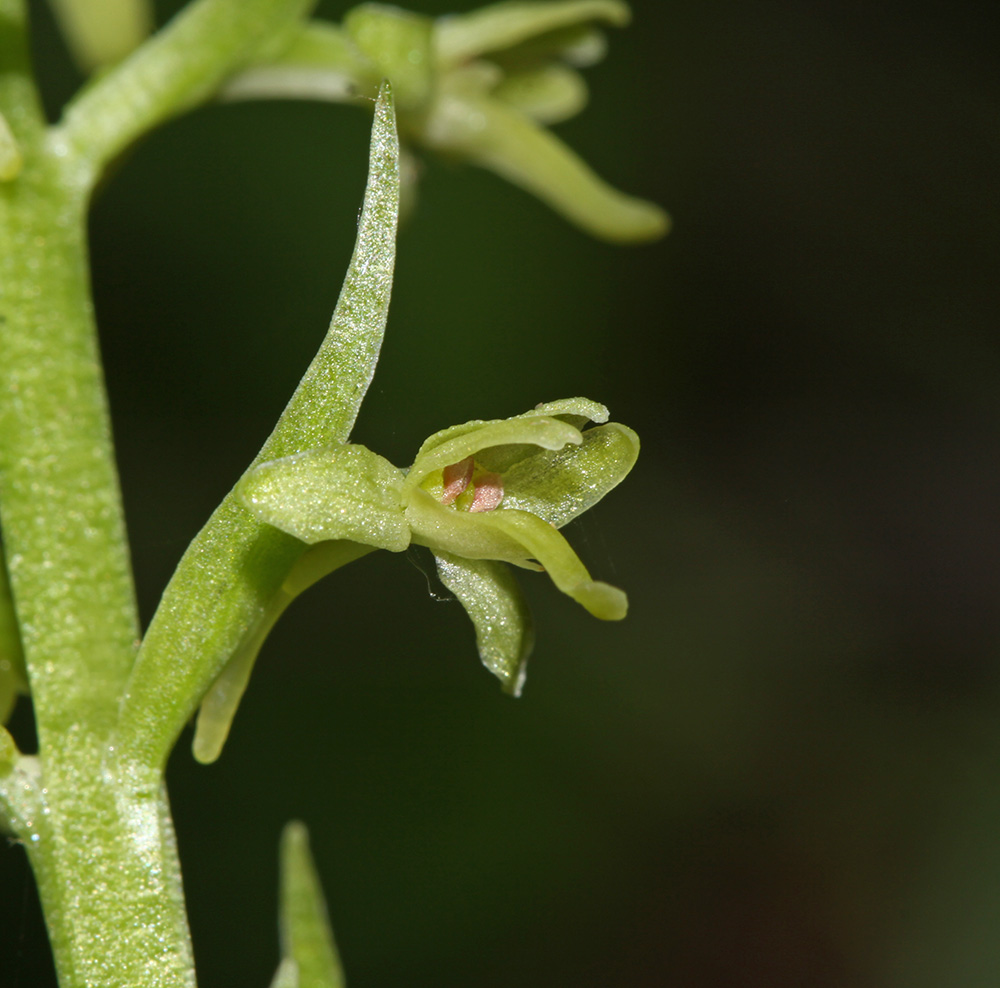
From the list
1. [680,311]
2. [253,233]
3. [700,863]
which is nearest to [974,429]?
[680,311]

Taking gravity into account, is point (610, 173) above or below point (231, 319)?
above

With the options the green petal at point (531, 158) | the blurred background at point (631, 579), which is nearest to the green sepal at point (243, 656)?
the green petal at point (531, 158)

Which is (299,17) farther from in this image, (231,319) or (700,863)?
(700,863)

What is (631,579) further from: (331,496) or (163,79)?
(331,496)

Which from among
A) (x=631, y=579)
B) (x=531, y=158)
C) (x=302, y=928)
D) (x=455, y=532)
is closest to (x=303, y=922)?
(x=302, y=928)

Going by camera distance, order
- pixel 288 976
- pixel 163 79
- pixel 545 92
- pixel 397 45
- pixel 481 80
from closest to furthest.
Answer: pixel 288 976, pixel 163 79, pixel 397 45, pixel 481 80, pixel 545 92

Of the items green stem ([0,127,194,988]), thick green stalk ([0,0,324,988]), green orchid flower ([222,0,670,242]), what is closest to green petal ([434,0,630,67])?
green orchid flower ([222,0,670,242])
